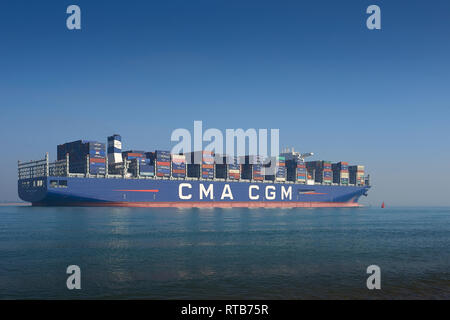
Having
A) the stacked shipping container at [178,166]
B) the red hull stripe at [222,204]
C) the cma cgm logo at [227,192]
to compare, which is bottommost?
the red hull stripe at [222,204]

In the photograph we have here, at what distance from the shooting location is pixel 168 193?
83.6 metres

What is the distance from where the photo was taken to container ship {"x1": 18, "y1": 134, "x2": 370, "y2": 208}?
76000mm

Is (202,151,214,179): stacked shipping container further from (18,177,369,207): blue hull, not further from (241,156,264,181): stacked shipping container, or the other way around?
(241,156,264,181): stacked shipping container

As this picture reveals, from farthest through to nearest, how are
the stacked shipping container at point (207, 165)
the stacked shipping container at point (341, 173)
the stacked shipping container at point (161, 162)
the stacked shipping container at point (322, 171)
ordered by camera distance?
the stacked shipping container at point (341, 173) < the stacked shipping container at point (322, 171) < the stacked shipping container at point (207, 165) < the stacked shipping container at point (161, 162)

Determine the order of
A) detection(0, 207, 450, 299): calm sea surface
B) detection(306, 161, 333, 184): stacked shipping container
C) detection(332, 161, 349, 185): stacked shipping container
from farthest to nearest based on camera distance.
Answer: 1. detection(332, 161, 349, 185): stacked shipping container
2. detection(306, 161, 333, 184): stacked shipping container
3. detection(0, 207, 450, 299): calm sea surface

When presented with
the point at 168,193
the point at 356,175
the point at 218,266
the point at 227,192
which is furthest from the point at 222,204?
the point at 218,266

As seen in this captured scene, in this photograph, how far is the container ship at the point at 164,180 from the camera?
249 feet

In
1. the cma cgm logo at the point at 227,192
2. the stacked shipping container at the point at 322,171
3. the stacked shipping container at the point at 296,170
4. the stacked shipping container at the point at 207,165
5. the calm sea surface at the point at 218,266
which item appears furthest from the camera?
the stacked shipping container at the point at 322,171

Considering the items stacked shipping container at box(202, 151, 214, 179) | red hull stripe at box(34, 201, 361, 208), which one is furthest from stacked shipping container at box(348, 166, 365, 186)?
stacked shipping container at box(202, 151, 214, 179)

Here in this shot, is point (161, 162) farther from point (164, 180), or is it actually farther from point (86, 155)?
point (86, 155)

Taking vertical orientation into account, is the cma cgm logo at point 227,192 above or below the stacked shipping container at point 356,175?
below

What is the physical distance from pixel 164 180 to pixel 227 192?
16812mm

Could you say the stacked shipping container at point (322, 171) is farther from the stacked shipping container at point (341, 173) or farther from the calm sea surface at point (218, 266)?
the calm sea surface at point (218, 266)

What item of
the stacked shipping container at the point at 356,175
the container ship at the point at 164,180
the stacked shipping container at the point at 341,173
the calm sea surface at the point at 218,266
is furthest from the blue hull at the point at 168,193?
the calm sea surface at the point at 218,266
